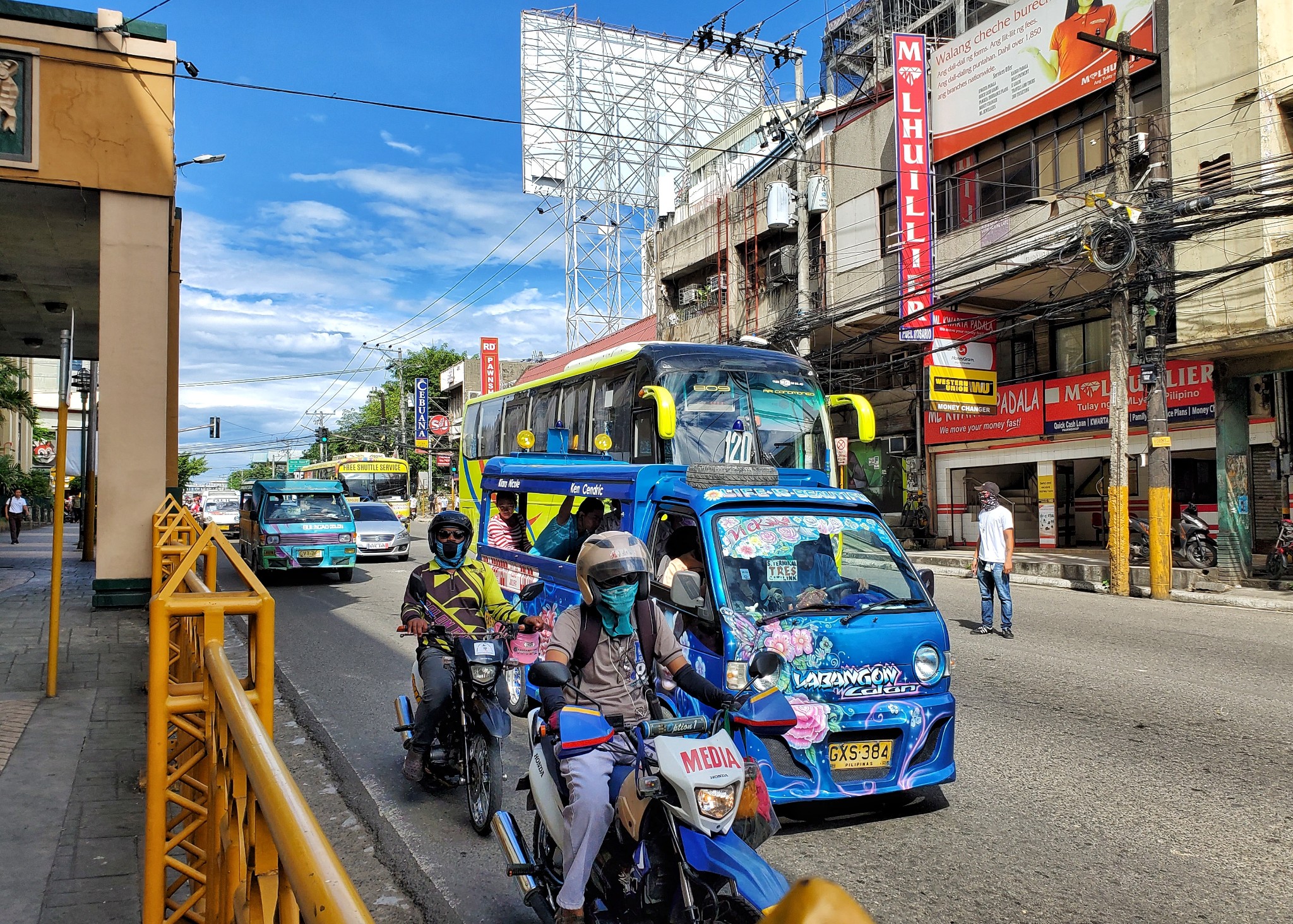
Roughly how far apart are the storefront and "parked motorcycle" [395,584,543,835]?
17297mm

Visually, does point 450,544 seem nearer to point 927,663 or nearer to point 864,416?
point 927,663

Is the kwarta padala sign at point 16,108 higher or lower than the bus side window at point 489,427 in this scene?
higher

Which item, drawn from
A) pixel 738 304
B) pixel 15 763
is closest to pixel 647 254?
pixel 738 304

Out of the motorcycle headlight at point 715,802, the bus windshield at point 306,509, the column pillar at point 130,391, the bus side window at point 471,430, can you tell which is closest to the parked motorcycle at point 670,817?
the motorcycle headlight at point 715,802

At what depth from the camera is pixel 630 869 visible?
3635 mm

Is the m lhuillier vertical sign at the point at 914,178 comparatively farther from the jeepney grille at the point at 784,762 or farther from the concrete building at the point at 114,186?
the jeepney grille at the point at 784,762

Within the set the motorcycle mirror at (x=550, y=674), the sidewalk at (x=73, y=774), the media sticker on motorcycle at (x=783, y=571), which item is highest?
the media sticker on motorcycle at (x=783, y=571)

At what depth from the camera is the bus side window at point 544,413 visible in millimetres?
16969

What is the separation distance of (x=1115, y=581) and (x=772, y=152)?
59.1ft

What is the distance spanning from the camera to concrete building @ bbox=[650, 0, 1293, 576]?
16609mm

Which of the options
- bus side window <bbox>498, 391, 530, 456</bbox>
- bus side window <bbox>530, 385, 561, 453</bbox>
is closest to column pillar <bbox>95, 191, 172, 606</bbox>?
bus side window <bbox>530, 385, 561, 453</bbox>

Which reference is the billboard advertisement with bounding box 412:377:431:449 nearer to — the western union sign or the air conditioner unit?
the air conditioner unit

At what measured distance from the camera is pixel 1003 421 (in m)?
24.5

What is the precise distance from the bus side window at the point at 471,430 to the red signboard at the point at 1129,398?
13.4 meters
